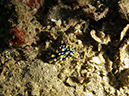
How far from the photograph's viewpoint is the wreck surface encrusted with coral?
359 centimetres

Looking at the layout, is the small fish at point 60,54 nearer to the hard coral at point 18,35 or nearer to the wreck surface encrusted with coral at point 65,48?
the wreck surface encrusted with coral at point 65,48

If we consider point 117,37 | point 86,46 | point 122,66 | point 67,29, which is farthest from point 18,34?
point 122,66

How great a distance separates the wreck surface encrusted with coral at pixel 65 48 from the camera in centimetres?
359

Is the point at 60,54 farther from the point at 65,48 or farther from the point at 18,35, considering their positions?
the point at 18,35

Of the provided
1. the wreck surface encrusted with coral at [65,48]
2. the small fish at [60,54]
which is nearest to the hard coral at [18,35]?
the wreck surface encrusted with coral at [65,48]

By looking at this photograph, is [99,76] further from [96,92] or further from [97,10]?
[97,10]

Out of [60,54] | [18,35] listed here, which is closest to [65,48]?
[60,54]

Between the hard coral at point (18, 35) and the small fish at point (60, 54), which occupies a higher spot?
the hard coral at point (18, 35)

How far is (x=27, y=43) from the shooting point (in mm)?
3607

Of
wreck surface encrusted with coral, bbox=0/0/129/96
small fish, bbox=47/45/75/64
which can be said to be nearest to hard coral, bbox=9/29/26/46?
wreck surface encrusted with coral, bbox=0/0/129/96

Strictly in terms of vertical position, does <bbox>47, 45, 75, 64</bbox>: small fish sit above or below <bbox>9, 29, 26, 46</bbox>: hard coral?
below

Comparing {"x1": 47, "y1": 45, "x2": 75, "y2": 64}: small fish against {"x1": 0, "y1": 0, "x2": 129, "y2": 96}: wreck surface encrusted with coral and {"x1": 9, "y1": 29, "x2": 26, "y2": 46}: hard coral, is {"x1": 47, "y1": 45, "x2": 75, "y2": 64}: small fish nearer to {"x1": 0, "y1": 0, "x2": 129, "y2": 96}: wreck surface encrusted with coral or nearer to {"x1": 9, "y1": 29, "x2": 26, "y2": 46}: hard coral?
{"x1": 0, "y1": 0, "x2": 129, "y2": 96}: wreck surface encrusted with coral

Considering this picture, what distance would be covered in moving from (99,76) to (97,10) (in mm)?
2424

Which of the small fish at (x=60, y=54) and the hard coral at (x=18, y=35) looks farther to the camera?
the small fish at (x=60, y=54)
